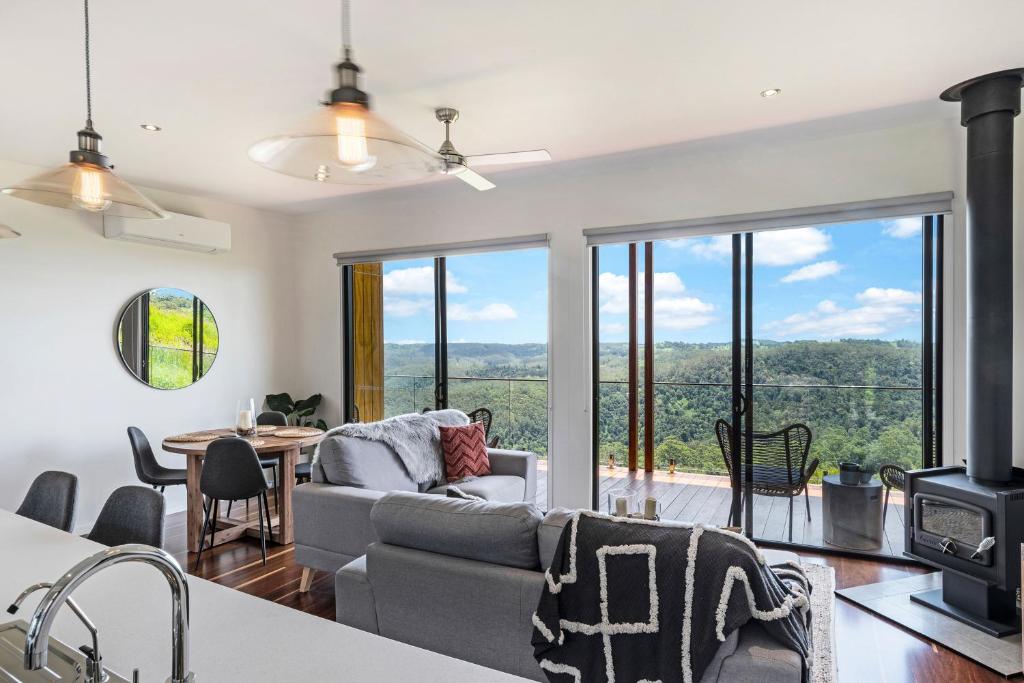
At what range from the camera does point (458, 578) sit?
2.00m

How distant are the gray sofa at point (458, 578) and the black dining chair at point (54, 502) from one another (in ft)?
3.70

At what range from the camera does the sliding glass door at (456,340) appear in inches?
193

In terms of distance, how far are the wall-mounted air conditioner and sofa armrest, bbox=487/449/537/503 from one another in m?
3.02

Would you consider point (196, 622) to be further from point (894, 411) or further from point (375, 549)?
point (894, 411)

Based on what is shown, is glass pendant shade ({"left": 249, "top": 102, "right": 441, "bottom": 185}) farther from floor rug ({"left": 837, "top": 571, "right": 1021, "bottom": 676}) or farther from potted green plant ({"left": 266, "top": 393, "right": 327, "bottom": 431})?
potted green plant ({"left": 266, "top": 393, "right": 327, "bottom": 431})

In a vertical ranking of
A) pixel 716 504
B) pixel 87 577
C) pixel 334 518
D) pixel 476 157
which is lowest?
pixel 716 504

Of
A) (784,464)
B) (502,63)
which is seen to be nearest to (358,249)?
(502,63)

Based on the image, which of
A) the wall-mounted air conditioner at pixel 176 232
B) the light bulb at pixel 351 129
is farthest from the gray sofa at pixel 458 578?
the wall-mounted air conditioner at pixel 176 232

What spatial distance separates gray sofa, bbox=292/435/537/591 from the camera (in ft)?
9.96

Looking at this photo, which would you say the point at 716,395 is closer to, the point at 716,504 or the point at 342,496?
the point at 716,504

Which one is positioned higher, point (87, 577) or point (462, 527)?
point (87, 577)

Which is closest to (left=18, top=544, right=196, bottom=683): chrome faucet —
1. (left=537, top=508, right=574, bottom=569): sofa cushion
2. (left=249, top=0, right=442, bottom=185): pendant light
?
(left=249, top=0, right=442, bottom=185): pendant light

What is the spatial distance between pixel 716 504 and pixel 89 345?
188 inches

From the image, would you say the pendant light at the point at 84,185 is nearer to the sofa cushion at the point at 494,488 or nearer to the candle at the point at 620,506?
the candle at the point at 620,506
